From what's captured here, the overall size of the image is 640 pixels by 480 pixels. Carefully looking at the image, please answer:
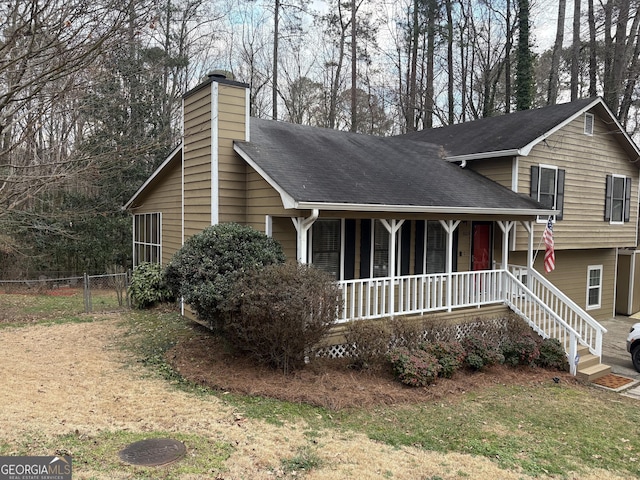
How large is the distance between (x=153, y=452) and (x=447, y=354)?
553 centimetres

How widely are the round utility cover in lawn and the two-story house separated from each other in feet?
13.3

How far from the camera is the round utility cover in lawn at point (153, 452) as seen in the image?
4424 millimetres

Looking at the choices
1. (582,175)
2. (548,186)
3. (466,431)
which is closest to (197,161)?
(466,431)

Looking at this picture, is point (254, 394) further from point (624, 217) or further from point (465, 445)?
point (624, 217)

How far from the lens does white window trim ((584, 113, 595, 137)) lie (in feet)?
46.3

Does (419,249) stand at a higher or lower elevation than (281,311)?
higher

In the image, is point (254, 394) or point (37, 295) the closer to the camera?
point (254, 394)

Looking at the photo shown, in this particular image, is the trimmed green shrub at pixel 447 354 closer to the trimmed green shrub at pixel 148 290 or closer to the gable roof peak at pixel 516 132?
the gable roof peak at pixel 516 132

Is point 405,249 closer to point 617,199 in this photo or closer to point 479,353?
point 479,353

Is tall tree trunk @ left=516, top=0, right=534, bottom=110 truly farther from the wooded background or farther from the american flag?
the american flag

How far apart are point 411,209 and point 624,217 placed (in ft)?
35.8

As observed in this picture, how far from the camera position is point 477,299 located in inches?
418

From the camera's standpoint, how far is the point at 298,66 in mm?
28781

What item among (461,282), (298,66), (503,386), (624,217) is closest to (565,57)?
(624,217)
